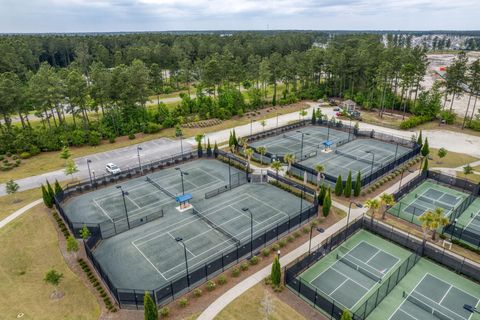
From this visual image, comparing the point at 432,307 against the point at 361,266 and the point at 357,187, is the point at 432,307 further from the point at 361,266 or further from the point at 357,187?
→ the point at 357,187

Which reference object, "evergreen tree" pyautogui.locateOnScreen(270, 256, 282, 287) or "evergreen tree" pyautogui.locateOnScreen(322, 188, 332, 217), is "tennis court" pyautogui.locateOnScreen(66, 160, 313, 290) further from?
"evergreen tree" pyautogui.locateOnScreen(270, 256, 282, 287)

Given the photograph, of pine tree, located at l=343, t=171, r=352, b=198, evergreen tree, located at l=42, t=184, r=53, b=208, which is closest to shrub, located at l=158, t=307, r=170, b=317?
evergreen tree, located at l=42, t=184, r=53, b=208

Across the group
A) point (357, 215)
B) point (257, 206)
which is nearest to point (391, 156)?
point (357, 215)

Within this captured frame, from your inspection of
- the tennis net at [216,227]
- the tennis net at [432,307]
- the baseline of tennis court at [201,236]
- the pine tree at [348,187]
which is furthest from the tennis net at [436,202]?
the tennis net at [216,227]

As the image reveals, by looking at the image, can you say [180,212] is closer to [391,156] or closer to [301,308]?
[301,308]

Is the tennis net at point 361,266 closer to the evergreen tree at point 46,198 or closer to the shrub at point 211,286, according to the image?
the shrub at point 211,286
